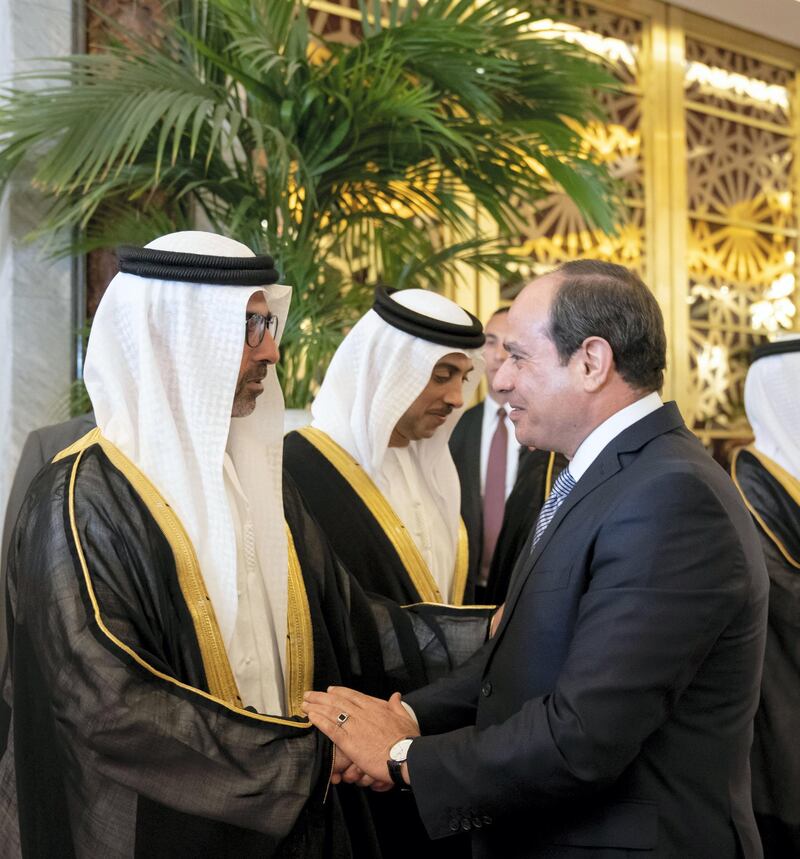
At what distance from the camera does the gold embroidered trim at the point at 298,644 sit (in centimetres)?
212

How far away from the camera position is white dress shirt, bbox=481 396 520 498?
170 inches

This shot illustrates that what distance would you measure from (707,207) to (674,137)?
594 mm

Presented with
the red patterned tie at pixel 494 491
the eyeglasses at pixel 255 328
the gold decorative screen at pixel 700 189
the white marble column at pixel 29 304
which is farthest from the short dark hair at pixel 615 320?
the gold decorative screen at pixel 700 189

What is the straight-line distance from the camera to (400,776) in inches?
71.8

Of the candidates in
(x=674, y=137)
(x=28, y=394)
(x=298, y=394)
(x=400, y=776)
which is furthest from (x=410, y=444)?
(x=674, y=137)

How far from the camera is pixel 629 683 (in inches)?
61.1

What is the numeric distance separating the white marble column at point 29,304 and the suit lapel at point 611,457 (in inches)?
117

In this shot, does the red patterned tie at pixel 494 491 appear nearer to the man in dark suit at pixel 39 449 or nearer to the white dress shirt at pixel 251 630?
the man in dark suit at pixel 39 449

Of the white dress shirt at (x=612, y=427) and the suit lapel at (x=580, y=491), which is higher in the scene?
the white dress shirt at (x=612, y=427)

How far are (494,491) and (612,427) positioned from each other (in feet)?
8.29

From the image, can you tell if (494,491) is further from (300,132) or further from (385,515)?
(300,132)

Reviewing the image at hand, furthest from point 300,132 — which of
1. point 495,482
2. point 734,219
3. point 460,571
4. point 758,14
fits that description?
point 758,14

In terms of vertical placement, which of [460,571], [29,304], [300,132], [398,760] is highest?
[300,132]

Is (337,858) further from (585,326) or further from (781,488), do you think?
(781,488)
